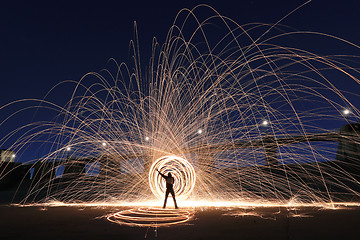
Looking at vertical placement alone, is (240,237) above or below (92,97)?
below

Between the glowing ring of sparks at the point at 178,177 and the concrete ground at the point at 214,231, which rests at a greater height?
the glowing ring of sparks at the point at 178,177

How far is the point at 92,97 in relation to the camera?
13.4 meters

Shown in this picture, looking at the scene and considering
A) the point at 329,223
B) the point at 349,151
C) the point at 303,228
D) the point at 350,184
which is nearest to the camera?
the point at 303,228

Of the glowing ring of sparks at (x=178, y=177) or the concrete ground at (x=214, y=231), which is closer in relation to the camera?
the concrete ground at (x=214, y=231)

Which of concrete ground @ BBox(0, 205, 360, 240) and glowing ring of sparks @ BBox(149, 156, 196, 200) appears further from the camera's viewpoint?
glowing ring of sparks @ BBox(149, 156, 196, 200)

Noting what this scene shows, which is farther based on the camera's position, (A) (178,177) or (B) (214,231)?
(A) (178,177)

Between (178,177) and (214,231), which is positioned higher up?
(178,177)

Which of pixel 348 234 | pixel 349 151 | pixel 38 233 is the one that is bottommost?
pixel 348 234

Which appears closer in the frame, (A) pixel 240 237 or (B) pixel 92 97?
(A) pixel 240 237

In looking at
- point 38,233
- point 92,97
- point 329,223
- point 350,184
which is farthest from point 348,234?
point 350,184

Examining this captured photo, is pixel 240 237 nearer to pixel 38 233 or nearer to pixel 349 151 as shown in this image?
pixel 38 233

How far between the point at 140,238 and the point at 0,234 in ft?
12.4

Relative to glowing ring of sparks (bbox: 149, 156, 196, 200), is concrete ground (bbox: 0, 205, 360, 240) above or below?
below

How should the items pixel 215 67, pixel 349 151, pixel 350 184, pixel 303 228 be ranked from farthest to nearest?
pixel 349 151 → pixel 350 184 → pixel 215 67 → pixel 303 228
